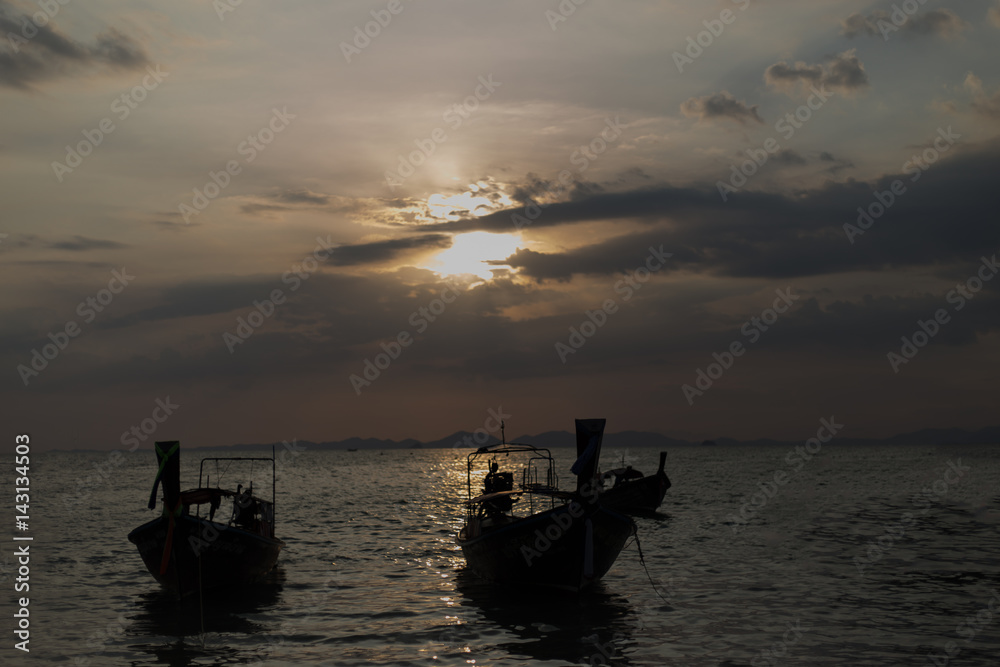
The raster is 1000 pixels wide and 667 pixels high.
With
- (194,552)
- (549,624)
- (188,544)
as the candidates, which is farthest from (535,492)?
(188,544)

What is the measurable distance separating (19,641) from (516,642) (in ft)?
41.5

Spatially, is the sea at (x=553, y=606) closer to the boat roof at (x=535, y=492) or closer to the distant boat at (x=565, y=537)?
the distant boat at (x=565, y=537)

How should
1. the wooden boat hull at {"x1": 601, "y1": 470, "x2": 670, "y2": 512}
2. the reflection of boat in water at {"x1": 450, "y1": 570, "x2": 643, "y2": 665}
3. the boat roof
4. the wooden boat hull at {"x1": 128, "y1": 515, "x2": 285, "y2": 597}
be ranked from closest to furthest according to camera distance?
the reflection of boat in water at {"x1": 450, "y1": 570, "x2": 643, "y2": 665} < the wooden boat hull at {"x1": 128, "y1": 515, "x2": 285, "y2": 597} < the boat roof < the wooden boat hull at {"x1": 601, "y1": 470, "x2": 670, "y2": 512}

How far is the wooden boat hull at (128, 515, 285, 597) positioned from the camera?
2336cm

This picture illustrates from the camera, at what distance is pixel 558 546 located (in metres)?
23.7

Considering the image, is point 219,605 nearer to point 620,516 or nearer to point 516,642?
point 516,642

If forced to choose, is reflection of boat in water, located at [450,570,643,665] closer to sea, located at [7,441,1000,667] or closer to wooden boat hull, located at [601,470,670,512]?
sea, located at [7,441,1000,667]

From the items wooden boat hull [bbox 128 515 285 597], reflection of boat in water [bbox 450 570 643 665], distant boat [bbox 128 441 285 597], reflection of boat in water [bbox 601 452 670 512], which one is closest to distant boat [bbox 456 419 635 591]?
reflection of boat in water [bbox 450 570 643 665]

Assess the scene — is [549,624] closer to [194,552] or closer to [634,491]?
[194,552]

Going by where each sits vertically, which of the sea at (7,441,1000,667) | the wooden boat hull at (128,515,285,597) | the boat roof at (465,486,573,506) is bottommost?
the sea at (7,441,1000,667)

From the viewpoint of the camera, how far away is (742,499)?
228 feet

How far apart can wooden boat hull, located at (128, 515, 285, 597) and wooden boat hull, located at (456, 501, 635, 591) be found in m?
7.96

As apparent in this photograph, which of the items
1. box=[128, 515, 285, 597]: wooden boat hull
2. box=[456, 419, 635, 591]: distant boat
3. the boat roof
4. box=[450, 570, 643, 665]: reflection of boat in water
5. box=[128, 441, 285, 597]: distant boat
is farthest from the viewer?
the boat roof

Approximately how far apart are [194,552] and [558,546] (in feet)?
36.0
